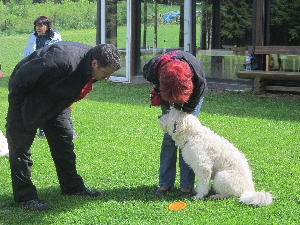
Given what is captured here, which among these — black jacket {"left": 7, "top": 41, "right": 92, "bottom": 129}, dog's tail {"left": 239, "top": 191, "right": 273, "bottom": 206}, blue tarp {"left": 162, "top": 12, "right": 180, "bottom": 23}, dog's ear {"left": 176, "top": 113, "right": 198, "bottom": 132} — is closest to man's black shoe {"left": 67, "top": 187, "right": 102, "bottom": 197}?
black jacket {"left": 7, "top": 41, "right": 92, "bottom": 129}

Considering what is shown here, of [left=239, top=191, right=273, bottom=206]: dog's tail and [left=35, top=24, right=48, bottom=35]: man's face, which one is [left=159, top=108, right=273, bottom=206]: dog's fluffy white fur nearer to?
[left=239, top=191, right=273, bottom=206]: dog's tail

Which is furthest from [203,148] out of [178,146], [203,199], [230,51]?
[230,51]

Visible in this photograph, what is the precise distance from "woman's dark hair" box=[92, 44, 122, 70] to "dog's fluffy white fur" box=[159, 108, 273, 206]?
792mm

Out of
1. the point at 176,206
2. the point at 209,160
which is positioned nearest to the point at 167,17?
the point at 209,160

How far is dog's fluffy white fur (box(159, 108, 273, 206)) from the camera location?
477 cm

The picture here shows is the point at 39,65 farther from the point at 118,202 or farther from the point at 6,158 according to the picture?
the point at 6,158

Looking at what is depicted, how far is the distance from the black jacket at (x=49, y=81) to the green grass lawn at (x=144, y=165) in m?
1.05

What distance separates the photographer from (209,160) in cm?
489

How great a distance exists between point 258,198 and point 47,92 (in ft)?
7.42

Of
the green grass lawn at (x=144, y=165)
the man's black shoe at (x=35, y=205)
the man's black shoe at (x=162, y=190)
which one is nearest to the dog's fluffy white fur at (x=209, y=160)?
the green grass lawn at (x=144, y=165)

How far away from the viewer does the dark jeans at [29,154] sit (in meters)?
4.77

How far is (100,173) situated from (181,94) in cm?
209

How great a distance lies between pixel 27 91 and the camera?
4.50m

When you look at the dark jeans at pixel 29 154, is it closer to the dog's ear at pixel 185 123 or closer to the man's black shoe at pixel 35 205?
the man's black shoe at pixel 35 205
